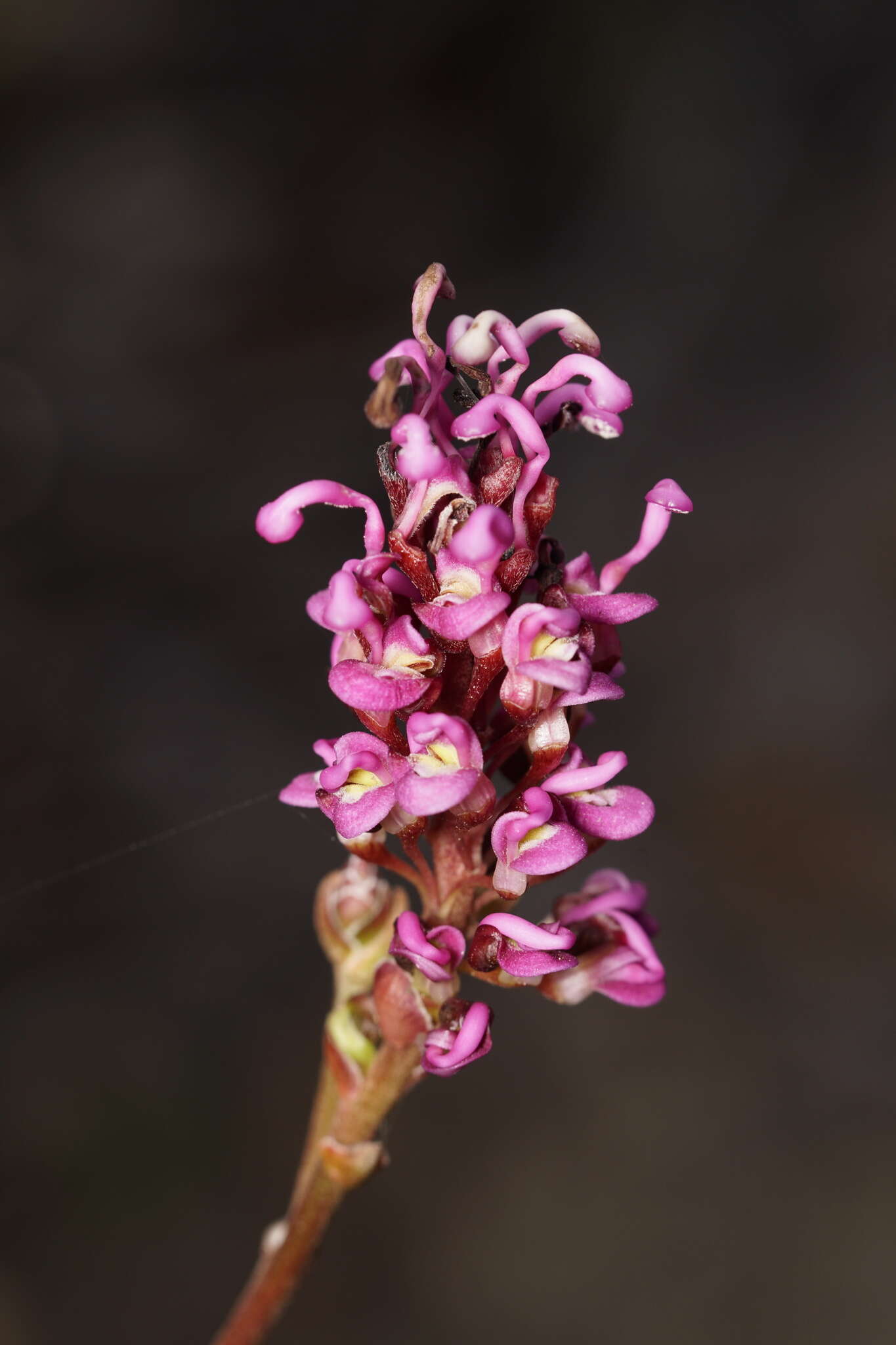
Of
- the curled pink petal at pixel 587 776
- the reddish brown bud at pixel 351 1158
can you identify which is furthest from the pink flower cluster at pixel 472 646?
the reddish brown bud at pixel 351 1158

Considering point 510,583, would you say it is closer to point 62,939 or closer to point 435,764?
A: point 435,764

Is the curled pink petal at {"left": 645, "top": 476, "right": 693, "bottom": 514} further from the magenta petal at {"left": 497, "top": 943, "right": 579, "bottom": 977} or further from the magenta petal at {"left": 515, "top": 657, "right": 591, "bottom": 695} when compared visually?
the magenta petal at {"left": 497, "top": 943, "right": 579, "bottom": 977}

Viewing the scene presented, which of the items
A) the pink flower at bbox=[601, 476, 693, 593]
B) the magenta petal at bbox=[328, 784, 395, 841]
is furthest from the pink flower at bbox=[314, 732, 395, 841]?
the pink flower at bbox=[601, 476, 693, 593]

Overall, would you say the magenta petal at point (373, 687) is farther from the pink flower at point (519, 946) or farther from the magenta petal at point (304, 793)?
the pink flower at point (519, 946)

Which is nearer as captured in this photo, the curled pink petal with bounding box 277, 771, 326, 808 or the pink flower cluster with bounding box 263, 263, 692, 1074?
the pink flower cluster with bounding box 263, 263, 692, 1074

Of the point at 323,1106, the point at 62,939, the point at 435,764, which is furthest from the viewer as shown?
the point at 62,939

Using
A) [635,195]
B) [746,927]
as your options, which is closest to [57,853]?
[746,927]

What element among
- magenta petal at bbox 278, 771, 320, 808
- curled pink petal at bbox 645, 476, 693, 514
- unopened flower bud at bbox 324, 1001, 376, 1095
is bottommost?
unopened flower bud at bbox 324, 1001, 376, 1095
